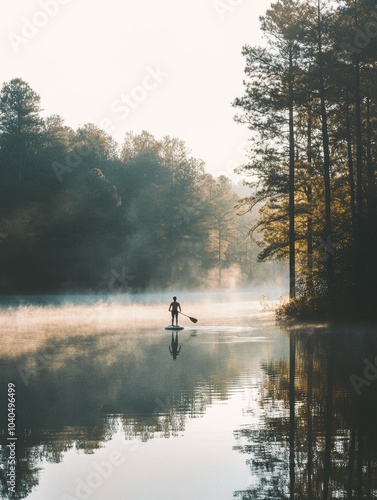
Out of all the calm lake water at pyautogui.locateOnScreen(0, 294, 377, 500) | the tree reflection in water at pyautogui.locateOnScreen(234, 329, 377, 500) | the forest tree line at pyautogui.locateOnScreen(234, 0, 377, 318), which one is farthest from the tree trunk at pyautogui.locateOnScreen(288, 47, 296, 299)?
the tree reflection in water at pyautogui.locateOnScreen(234, 329, 377, 500)

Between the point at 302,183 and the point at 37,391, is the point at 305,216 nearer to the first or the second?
the point at 302,183

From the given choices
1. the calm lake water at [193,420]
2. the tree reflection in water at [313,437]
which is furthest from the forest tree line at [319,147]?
the tree reflection in water at [313,437]

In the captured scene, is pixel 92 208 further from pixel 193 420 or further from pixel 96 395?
pixel 193 420

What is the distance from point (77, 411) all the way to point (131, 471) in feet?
16.6

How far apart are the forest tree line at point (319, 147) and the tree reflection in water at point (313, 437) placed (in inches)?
647

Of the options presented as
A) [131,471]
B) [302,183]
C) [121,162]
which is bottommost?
[131,471]

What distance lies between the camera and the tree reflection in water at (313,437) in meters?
9.93

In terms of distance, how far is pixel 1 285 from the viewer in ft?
271

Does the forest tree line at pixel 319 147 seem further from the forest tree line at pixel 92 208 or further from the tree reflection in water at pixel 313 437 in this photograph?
the forest tree line at pixel 92 208

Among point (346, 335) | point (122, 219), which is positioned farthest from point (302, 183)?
point (122, 219)

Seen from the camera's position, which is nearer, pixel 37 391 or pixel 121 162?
pixel 37 391

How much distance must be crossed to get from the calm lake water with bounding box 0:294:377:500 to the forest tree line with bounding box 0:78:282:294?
57561 millimetres

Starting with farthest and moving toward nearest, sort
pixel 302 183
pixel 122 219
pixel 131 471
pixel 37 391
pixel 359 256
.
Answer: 1. pixel 122 219
2. pixel 302 183
3. pixel 359 256
4. pixel 37 391
5. pixel 131 471

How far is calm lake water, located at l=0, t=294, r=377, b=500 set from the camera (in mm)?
10305
